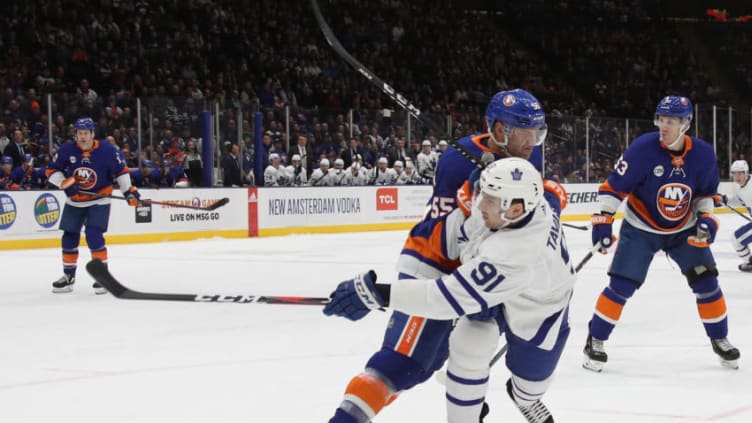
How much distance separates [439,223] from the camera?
2.92 metres

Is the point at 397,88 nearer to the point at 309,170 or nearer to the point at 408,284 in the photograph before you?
the point at 309,170

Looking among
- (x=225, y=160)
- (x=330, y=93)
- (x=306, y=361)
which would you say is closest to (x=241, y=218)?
(x=225, y=160)

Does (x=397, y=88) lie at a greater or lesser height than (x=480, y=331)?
greater

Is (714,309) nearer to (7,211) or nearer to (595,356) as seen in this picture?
(595,356)

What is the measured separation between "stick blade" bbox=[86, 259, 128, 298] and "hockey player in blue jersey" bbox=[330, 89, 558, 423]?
1461 millimetres

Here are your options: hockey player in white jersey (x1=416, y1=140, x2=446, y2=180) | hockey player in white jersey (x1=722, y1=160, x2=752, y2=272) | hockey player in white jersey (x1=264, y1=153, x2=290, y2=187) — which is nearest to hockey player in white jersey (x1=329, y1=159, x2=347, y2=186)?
hockey player in white jersey (x1=264, y1=153, x2=290, y2=187)

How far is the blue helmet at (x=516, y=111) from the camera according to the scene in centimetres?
305

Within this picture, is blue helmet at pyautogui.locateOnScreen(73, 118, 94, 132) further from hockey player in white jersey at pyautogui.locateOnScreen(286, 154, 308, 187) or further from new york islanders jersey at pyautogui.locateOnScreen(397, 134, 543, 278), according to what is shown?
hockey player in white jersey at pyautogui.locateOnScreen(286, 154, 308, 187)

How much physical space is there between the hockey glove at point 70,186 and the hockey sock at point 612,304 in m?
4.64

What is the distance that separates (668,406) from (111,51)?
43.7ft

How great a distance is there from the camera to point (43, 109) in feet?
38.2

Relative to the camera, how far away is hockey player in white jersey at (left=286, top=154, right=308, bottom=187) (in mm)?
14203

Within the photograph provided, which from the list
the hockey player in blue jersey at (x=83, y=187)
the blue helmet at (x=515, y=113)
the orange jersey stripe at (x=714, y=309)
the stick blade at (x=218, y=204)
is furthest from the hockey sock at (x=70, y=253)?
the blue helmet at (x=515, y=113)

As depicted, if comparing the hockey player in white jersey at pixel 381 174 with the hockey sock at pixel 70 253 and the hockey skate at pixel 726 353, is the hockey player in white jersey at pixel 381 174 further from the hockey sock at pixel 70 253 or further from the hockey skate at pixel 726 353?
the hockey skate at pixel 726 353
